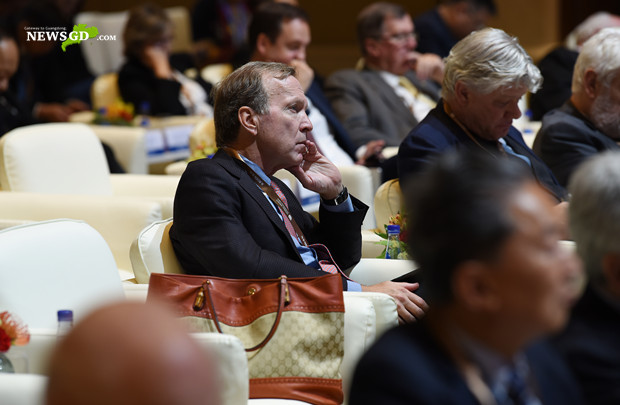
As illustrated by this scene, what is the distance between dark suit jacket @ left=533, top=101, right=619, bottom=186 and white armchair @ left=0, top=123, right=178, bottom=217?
5.02 ft

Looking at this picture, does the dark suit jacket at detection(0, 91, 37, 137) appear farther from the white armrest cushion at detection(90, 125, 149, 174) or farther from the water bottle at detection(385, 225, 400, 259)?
the water bottle at detection(385, 225, 400, 259)

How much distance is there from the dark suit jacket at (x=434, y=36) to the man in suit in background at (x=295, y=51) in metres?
1.90

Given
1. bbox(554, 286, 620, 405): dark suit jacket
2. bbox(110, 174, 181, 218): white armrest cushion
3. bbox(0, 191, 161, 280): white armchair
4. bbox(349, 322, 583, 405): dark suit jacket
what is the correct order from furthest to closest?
bbox(110, 174, 181, 218): white armrest cushion, bbox(0, 191, 161, 280): white armchair, bbox(554, 286, 620, 405): dark suit jacket, bbox(349, 322, 583, 405): dark suit jacket

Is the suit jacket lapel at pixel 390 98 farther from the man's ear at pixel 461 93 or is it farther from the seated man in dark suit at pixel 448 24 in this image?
the man's ear at pixel 461 93

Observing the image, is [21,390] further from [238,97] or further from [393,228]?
[393,228]

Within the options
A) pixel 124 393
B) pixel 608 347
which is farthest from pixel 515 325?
pixel 124 393

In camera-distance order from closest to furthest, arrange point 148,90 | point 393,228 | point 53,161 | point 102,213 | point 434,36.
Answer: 1. point 393,228
2. point 102,213
3. point 53,161
4. point 148,90
5. point 434,36

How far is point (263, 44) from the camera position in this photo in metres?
4.88

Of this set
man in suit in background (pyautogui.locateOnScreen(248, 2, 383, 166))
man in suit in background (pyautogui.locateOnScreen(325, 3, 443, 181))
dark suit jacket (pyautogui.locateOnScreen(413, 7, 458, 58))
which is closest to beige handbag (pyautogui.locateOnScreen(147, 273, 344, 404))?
man in suit in background (pyautogui.locateOnScreen(248, 2, 383, 166))

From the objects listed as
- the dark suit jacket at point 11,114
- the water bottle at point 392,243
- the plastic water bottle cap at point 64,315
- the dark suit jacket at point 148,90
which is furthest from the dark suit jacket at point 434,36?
the plastic water bottle cap at point 64,315

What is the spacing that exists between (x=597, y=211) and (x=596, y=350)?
0.80ft

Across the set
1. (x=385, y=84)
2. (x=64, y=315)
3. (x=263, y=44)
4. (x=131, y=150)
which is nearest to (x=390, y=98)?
(x=385, y=84)

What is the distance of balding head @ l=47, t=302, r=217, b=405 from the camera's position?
0.90 meters

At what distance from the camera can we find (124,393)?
0.90 m
